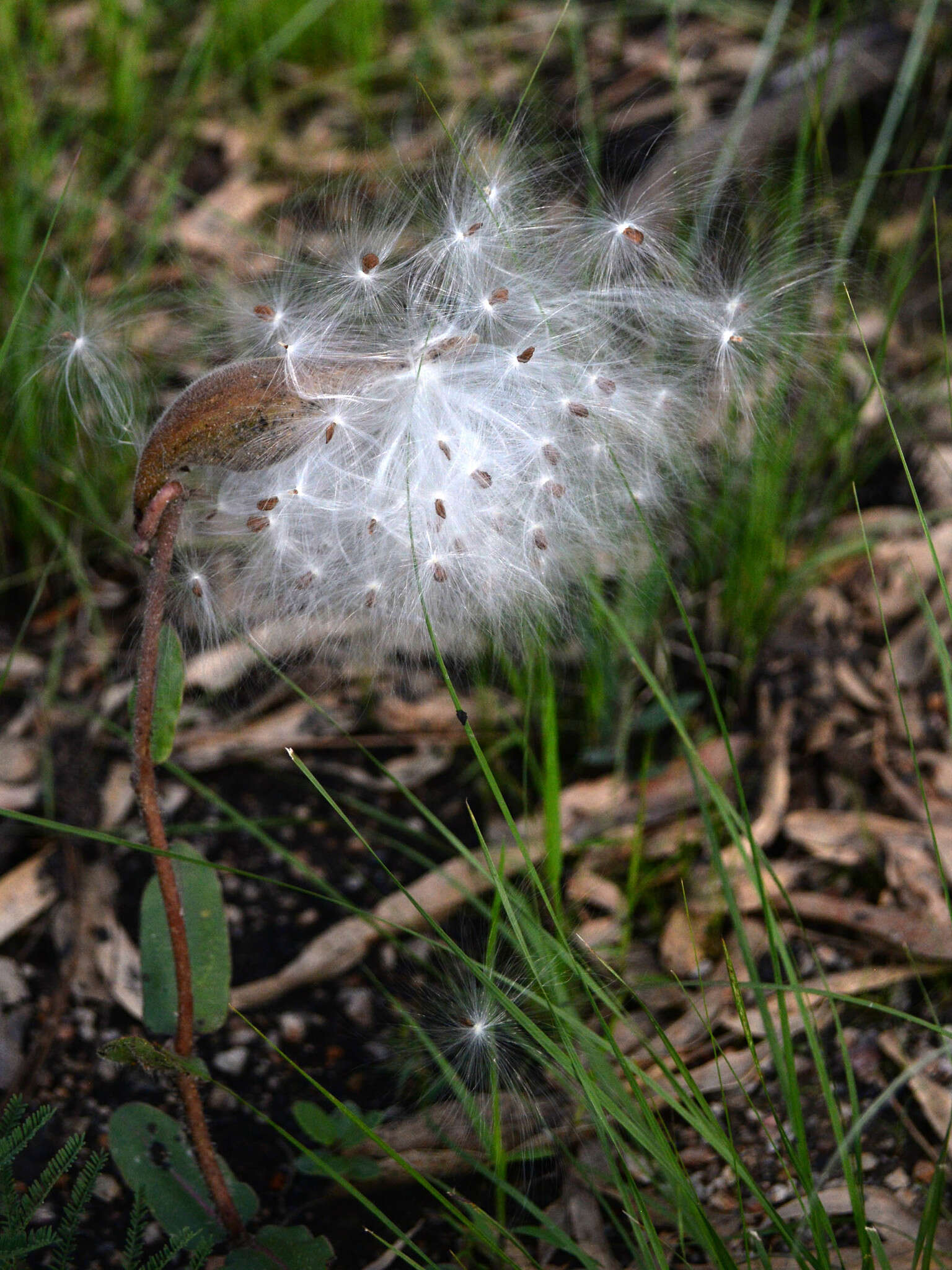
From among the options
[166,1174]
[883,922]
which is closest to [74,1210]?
[166,1174]

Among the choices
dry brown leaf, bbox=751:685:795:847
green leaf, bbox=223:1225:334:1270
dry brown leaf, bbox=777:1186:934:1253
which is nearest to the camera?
green leaf, bbox=223:1225:334:1270

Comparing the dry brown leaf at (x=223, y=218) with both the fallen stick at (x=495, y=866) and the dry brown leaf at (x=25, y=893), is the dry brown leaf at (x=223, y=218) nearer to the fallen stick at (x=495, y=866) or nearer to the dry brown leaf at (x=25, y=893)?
the dry brown leaf at (x=25, y=893)

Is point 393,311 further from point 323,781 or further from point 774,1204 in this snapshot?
point 774,1204

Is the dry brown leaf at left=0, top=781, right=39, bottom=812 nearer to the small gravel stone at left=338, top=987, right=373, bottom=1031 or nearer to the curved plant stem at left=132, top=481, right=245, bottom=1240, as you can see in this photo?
the small gravel stone at left=338, top=987, right=373, bottom=1031

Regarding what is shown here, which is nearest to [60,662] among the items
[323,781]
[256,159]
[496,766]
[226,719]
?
[226,719]

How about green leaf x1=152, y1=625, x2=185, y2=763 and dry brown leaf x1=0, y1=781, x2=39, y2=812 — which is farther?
dry brown leaf x1=0, y1=781, x2=39, y2=812

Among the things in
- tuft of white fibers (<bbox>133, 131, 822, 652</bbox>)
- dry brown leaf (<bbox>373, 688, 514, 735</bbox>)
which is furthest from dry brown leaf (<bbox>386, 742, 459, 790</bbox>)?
tuft of white fibers (<bbox>133, 131, 822, 652</bbox>)
